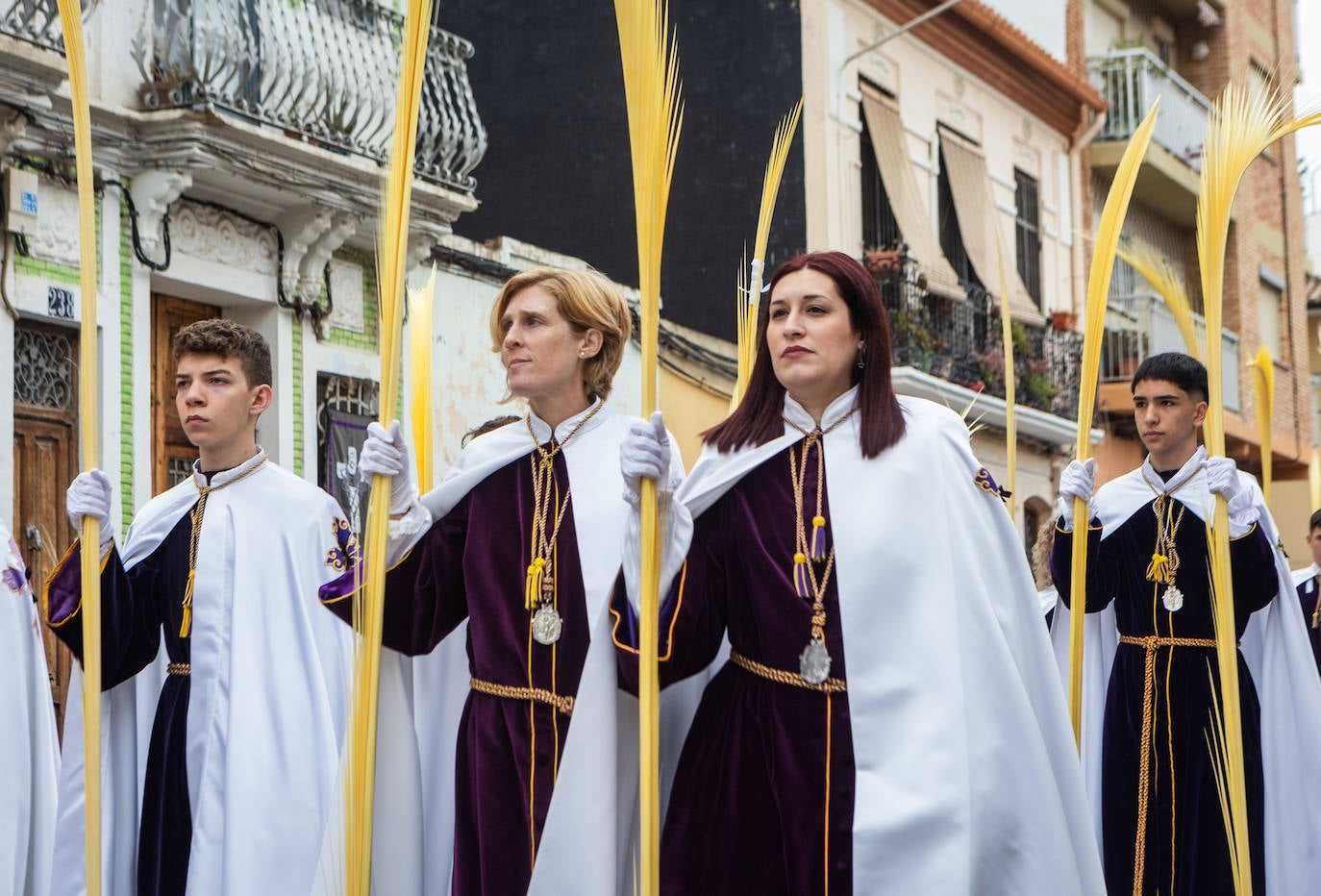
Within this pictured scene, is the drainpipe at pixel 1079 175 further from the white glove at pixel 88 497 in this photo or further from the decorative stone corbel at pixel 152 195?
the white glove at pixel 88 497

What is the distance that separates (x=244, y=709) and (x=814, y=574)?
1813mm

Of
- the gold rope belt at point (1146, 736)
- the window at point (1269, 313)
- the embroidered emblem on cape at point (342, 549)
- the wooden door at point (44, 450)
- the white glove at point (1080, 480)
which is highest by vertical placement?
the window at point (1269, 313)

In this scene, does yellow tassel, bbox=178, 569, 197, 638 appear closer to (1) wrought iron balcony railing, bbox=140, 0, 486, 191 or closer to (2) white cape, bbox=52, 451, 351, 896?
(2) white cape, bbox=52, 451, 351, 896

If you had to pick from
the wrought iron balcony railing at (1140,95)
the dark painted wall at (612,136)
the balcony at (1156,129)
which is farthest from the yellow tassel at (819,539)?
the wrought iron balcony railing at (1140,95)

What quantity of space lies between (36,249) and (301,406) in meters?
2.22

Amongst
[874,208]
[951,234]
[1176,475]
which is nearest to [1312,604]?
[1176,475]

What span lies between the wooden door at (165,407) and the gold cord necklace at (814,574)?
21.2 feet

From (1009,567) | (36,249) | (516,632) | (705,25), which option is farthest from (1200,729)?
(705,25)

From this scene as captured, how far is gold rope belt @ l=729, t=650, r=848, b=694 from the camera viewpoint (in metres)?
3.76

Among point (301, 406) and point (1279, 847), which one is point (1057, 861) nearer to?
point (1279, 847)

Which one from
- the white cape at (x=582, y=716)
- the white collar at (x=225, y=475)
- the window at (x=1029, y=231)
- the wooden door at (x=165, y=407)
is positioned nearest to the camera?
the white cape at (x=582, y=716)

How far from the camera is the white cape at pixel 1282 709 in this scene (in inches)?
232

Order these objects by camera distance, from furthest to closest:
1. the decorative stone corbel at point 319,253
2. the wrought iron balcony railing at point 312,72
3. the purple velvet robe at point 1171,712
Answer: the decorative stone corbel at point 319,253
the wrought iron balcony railing at point 312,72
the purple velvet robe at point 1171,712

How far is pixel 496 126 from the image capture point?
54.1 ft
